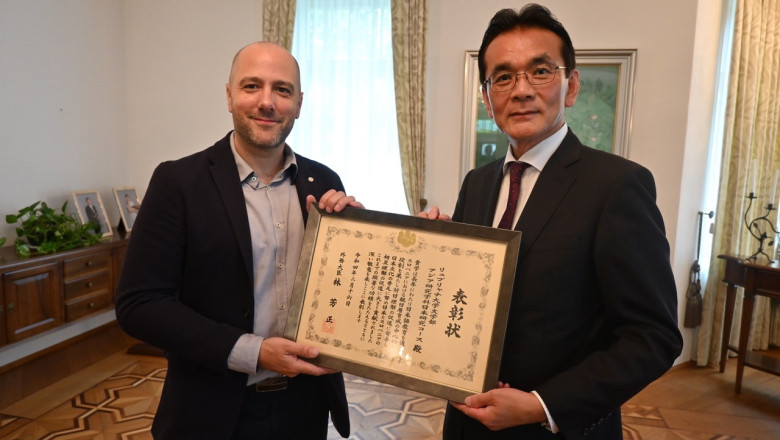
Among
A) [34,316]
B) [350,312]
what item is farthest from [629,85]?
[34,316]

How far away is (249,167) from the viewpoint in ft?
4.51

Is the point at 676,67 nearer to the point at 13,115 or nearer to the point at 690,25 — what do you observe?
the point at 690,25

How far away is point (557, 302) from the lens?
1058 mm

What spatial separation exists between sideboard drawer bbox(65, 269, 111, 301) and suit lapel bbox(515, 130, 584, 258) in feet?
10.2

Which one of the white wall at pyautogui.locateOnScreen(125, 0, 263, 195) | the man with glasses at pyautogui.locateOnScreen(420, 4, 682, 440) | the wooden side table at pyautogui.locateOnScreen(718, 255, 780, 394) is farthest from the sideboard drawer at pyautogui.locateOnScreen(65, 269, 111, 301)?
the wooden side table at pyautogui.locateOnScreen(718, 255, 780, 394)

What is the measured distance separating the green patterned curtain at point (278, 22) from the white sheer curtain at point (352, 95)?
0.10 metres

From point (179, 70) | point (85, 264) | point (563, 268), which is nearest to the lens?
point (563, 268)

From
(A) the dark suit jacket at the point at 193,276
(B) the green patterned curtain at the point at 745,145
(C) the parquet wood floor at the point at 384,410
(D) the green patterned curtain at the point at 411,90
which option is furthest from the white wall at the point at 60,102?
(B) the green patterned curtain at the point at 745,145

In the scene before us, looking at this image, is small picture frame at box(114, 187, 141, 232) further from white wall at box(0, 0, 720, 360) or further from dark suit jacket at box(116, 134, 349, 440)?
dark suit jacket at box(116, 134, 349, 440)

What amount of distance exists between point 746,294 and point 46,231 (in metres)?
4.65

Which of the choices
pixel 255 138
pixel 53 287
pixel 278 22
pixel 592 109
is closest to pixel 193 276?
pixel 255 138

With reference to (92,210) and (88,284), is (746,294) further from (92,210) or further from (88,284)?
(92,210)

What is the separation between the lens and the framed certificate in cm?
107

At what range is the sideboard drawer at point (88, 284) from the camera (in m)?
3.12
